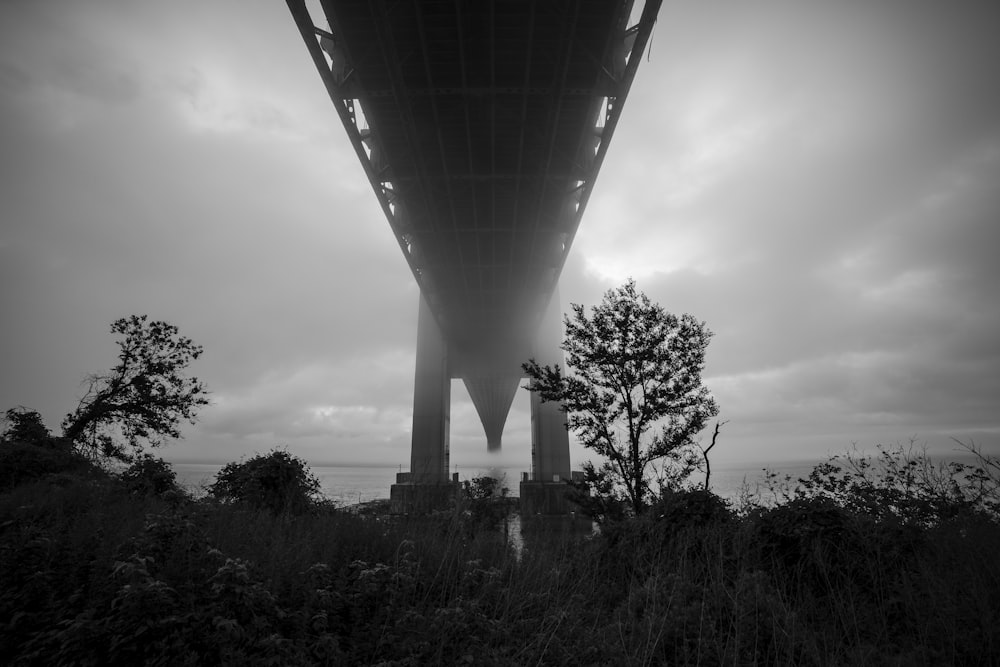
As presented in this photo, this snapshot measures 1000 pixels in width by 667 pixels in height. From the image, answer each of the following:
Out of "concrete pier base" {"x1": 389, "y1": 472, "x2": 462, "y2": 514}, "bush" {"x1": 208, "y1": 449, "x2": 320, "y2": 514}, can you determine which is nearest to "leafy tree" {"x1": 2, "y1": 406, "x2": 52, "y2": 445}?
"bush" {"x1": 208, "y1": 449, "x2": 320, "y2": 514}

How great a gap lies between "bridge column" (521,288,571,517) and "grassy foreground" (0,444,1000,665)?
2201 cm

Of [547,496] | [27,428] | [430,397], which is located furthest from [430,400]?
[27,428]

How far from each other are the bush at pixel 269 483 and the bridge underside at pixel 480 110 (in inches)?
124

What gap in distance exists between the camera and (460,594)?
4762mm

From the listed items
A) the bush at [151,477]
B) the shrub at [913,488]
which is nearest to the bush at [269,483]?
the bush at [151,477]

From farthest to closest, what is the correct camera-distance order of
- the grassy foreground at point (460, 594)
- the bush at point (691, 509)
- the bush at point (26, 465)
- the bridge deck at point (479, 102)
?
1. the bridge deck at point (479, 102)
2. the bush at point (26, 465)
3. the bush at point (691, 509)
4. the grassy foreground at point (460, 594)

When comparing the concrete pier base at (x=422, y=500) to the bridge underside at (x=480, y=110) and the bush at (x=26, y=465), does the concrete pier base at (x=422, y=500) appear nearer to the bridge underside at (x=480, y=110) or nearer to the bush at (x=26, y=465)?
the bridge underside at (x=480, y=110)

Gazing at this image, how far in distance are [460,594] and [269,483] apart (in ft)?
26.0

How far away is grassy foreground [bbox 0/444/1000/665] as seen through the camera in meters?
3.40

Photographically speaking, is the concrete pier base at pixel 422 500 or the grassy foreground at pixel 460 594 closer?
the grassy foreground at pixel 460 594

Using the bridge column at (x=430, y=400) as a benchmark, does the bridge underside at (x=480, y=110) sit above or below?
above

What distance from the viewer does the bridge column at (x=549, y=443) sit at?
1117 inches

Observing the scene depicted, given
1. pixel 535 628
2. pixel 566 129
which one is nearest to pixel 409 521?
pixel 535 628

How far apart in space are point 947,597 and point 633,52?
42.5 feet
